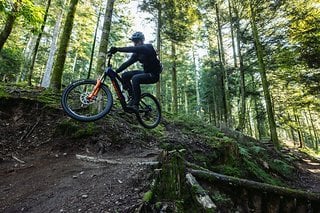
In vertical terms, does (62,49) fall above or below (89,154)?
above

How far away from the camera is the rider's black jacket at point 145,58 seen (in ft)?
17.1

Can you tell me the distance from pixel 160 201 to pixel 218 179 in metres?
1.54

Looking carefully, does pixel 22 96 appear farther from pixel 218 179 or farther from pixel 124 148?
pixel 218 179

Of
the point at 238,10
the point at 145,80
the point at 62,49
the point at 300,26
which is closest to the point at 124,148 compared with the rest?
the point at 145,80

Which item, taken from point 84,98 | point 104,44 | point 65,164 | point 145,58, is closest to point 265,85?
point 104,44

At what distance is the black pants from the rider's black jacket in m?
0.15

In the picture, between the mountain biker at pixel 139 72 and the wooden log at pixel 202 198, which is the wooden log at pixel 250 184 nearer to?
the wooden log at pixel 202 198

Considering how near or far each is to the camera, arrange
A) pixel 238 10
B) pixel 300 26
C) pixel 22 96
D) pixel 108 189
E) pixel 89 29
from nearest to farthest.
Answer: pixel 108 189
pixel 22 96
pixel 300 26
pixel 238 10
pixel 89 29

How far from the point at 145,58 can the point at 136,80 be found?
1.90 feet

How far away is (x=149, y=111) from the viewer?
20.9ft

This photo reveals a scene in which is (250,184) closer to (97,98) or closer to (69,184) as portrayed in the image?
(69,184)

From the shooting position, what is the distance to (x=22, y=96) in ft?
24.9

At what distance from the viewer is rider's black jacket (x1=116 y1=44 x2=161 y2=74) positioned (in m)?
5.20

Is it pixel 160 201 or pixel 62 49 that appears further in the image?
pixel 62 49
